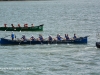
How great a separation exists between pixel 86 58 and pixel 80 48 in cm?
661

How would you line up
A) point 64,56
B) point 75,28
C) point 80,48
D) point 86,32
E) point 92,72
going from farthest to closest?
point 75,28, point 86,32, point 80,48, point 64,56, point 92,72

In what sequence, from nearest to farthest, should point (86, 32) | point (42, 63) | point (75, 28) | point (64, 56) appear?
point (42, 63)
point (64, 56)
point (86, 32)
point (75, 28)

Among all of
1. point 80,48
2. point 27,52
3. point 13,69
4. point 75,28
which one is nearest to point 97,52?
point 80,48

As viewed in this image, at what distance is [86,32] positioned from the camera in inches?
3159

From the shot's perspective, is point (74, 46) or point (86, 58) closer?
point (86, 58)

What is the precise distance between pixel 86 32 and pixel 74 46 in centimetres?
2033

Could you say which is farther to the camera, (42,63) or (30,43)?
(30,43)

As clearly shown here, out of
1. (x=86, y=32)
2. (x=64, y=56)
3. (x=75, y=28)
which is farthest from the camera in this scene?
(x=75, y=28)

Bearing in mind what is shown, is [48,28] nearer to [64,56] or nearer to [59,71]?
[64,56]

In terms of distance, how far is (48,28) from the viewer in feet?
290

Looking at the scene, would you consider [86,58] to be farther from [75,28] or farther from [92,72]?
[75,28]

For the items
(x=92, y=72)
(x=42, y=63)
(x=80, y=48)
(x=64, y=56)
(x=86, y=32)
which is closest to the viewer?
(x=92, y=72)

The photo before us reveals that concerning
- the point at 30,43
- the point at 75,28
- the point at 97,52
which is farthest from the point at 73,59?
the point at 75,28

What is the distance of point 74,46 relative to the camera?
60281 millimetres
